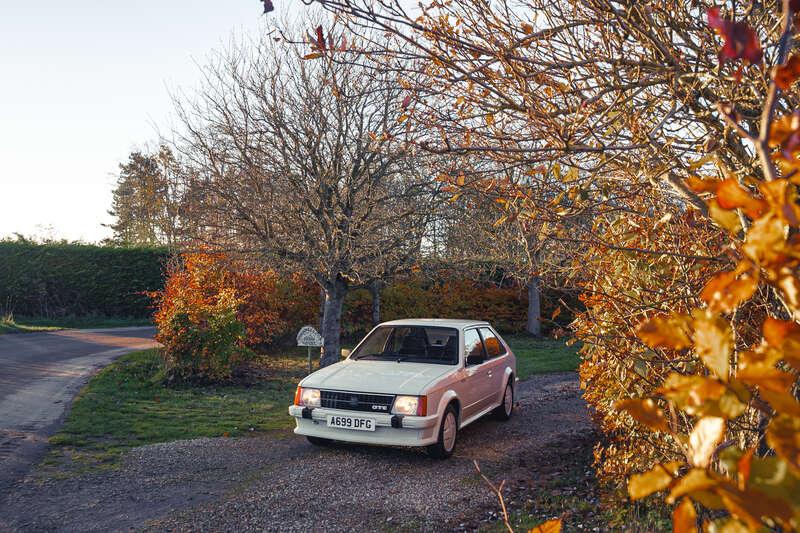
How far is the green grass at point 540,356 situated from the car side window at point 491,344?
3.49 meters

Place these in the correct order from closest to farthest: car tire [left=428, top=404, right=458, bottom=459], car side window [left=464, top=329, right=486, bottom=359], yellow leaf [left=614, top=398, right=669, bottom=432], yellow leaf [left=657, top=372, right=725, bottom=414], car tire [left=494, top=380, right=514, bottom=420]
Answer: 1. yellow leaf [left=657, top=372, right=725, bottom=414]
2. yellow leaf [left=614, top=398, right=669, bottom=432]
3. car tire [left=428, top=404, right=458, bottom=459]
4. car side window [left=464, top=329, right=486, bottom=359]
5. car tire [left=494, top=380, right=514, bottom=420]

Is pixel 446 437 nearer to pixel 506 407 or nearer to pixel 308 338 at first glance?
pixel 506 407

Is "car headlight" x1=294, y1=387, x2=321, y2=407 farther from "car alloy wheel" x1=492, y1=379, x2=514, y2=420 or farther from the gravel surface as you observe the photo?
"car alloy wheel" x1=492, y1=379, x2=514, y2=420

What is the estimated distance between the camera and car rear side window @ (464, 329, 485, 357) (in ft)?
28.6

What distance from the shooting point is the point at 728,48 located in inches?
55.3

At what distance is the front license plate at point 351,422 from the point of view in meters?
7.31

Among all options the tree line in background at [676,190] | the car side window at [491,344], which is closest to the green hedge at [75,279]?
the car side window at [491,344]

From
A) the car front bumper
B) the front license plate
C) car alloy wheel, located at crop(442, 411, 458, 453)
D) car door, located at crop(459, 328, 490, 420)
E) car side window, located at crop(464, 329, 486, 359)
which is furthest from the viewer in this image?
car side window, located at crop(464, 329, 486, 359)

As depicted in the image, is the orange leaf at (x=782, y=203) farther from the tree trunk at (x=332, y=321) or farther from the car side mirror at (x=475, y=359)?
the tree trunk at (x=332, y=321)

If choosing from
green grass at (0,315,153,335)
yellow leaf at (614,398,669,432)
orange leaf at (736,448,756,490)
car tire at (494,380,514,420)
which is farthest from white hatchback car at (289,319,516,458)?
green grass at (0,315,153,335)

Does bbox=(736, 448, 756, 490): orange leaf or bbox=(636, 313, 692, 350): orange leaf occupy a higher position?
bbox=(636, 313, 692, 350): orange leaf

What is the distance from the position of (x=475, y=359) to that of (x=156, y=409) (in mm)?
5466

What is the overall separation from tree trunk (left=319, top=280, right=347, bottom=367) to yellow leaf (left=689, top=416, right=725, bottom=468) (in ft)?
41.9

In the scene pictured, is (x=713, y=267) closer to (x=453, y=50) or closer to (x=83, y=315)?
(x=453, y=50)
